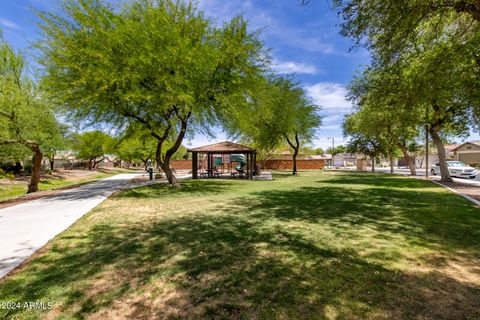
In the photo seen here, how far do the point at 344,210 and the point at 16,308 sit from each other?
7.77 metres

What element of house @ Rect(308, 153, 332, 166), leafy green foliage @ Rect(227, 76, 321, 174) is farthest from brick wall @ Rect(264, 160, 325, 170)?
leafy green foliage @ Rect(227, 76, 321, 174)

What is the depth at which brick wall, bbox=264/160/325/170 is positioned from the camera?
141 ft

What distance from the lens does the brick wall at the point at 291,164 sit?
43000mm

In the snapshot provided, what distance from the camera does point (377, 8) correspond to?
20.0 ft

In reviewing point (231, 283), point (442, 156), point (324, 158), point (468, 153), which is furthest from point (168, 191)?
point (468, 153)

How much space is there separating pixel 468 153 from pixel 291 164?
115 feet

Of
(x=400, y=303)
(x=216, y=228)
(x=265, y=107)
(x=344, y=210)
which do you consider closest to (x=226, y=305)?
(x=400, y=303)

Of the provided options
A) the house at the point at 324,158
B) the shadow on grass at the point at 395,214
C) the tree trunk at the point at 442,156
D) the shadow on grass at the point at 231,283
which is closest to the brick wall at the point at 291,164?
the house at the point at 324,158

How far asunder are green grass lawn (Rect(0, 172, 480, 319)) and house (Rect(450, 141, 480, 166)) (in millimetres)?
55045

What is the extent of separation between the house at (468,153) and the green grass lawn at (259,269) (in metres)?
55.0

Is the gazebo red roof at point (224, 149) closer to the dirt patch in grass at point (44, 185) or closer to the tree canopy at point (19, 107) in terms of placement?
the dirt patch in grass at point (44, 185)

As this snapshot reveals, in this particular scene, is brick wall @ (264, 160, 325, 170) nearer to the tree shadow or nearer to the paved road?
the tree shadow

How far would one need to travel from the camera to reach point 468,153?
4912 cm

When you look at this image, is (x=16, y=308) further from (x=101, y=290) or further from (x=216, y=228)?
(x=216, y=228)
